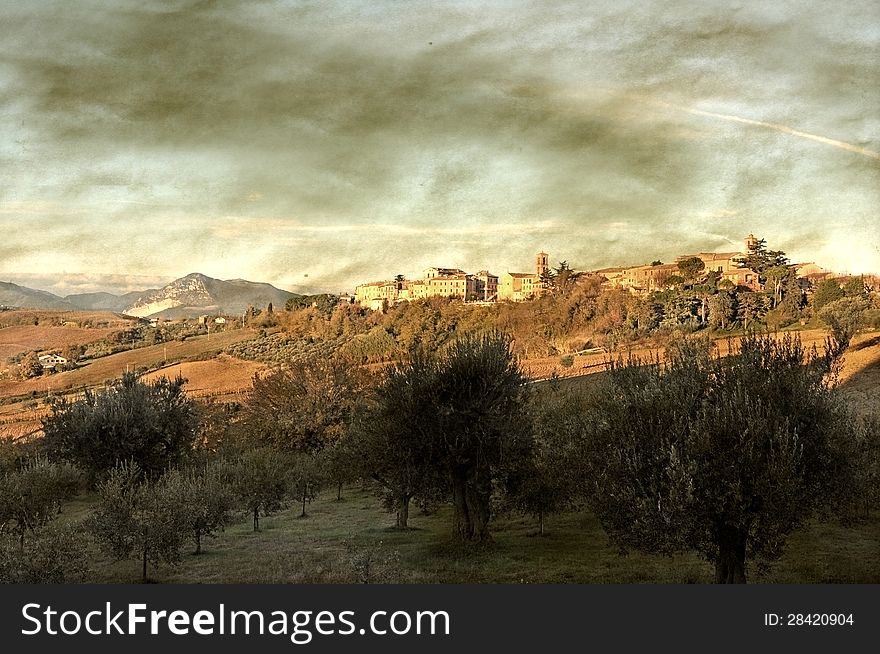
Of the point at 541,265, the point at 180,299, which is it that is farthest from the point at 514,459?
the point at 541,265

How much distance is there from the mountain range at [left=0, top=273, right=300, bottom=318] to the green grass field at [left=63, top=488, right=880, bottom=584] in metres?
33.1

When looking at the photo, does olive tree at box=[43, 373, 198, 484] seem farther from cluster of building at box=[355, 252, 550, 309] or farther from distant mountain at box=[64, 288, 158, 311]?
cluster of building at box=[355, 252, 550, 309]

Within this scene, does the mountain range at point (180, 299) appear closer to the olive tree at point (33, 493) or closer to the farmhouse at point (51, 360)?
the farmhouse at point (51, 360)

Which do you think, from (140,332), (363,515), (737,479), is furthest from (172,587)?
(140,332)

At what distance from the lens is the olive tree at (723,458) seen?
32.7 ft

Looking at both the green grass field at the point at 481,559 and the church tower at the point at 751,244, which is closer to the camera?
the green grass field at the point at 481,559

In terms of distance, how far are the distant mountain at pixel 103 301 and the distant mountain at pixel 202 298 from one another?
0.99 meters

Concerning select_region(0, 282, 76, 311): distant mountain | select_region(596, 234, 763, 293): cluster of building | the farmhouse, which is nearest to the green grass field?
select_region(0, 282, 76, 311): distant mountain

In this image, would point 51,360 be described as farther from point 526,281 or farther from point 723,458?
point 526,281

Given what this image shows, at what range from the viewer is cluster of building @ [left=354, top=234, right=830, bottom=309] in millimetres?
76250

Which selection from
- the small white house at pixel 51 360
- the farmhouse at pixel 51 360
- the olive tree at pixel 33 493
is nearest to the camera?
the olive tree at pixel 33 493

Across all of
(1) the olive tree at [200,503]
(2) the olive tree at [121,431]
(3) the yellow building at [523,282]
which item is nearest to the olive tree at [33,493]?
(2) the olive tree at [121,431]

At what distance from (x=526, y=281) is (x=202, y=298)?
46.3 metres

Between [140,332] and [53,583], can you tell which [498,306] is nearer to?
[140,332]
